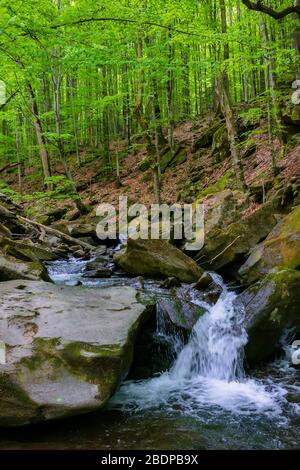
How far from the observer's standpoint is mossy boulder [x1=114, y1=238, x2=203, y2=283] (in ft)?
29.3

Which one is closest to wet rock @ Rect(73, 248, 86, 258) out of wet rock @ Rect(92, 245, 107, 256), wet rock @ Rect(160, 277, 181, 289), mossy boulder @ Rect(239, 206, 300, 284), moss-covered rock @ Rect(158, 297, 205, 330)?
wet rock @ Rect(92, 245, 107, 256)

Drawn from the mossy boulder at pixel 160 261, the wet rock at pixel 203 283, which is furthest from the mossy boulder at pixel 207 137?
the wet rock at pixel 203 283

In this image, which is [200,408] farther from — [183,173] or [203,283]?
Result: [183,173]

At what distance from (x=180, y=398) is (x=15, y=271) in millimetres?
4033

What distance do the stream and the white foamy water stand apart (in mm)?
13

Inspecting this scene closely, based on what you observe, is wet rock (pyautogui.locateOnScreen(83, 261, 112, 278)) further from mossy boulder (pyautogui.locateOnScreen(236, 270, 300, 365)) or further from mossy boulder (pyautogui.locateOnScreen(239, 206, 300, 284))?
mossy boulder (pyautogui.locateOnScreen(236, 270, 300, 365))

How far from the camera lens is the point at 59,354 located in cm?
446

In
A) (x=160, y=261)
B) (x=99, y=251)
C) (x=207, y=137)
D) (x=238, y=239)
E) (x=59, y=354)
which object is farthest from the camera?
(x=207, y=137)

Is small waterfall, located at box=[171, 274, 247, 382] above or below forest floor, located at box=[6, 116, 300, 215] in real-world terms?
below

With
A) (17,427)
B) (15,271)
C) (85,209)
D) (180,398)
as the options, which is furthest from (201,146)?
(17,427)

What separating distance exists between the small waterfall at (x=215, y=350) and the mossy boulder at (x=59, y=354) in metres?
1.06

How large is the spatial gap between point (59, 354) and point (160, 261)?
16.0 ft

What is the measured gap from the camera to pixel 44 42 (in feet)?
19.8

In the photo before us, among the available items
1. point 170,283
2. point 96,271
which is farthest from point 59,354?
point 96,271
